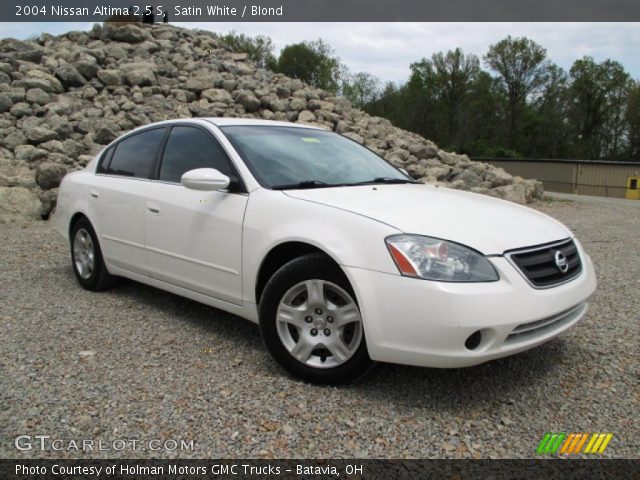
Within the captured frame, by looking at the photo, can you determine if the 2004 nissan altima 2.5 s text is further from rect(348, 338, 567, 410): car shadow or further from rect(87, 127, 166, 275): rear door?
rect(348, 338, 567, 410): car shadow

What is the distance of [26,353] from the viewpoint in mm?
3848

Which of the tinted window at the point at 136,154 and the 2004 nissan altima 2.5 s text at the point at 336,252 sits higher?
the tinted window at the point at 136,154

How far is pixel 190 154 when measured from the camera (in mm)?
4355

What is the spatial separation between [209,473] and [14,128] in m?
12.9

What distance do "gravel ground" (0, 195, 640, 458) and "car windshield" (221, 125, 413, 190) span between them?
125cm

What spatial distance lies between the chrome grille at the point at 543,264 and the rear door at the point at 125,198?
2.90 metres

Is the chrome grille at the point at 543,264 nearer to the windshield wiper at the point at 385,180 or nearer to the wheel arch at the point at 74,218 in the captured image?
the windshield wiper at the point at 385,180

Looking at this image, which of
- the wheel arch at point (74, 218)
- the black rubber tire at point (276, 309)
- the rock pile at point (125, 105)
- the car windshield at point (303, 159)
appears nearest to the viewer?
the black rubber tire at point (276, 309)

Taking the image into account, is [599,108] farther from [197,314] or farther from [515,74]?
[197,314]

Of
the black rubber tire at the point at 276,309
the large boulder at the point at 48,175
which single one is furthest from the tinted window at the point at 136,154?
the large boulder at the point at 48,175

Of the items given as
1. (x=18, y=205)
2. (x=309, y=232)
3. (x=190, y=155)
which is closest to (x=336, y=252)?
(x=309, y=232)

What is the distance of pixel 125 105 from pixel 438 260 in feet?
45.6

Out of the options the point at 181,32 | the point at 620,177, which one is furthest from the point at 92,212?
the point at 620,177

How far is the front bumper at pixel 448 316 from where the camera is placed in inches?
111
